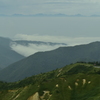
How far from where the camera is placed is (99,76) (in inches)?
7367

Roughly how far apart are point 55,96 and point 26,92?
34.4 metres

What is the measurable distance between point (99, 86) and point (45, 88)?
44.0 m

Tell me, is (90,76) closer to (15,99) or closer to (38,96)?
(38,96)

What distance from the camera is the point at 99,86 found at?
173m

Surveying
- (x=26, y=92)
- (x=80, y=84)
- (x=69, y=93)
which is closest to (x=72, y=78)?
(x=80, y=84)

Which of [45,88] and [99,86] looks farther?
[45,88]

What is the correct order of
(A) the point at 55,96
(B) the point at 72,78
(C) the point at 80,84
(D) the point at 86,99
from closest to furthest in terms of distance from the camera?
(D) the point at 86,99 < (A) the point at 55,96 < (C) the point at 80,84 < (B) the point at 72,78

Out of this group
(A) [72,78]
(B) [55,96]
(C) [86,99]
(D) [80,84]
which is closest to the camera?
(C) [86,99]

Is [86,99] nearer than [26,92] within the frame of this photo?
Yes

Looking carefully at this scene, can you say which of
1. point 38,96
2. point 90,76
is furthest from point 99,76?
point 38,96

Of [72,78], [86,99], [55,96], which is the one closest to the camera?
[86,99]

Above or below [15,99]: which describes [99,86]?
above

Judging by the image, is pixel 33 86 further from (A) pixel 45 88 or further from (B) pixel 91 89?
(B) pixel 91 89

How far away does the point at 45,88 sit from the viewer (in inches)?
7421
